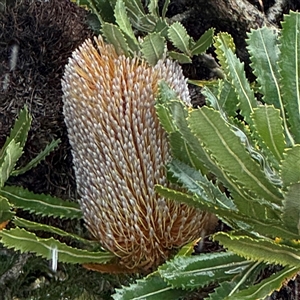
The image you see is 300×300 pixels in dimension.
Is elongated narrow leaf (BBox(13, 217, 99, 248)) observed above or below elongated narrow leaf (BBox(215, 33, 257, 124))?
below

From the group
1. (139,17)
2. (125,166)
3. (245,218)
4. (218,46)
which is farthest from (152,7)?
(245,218)

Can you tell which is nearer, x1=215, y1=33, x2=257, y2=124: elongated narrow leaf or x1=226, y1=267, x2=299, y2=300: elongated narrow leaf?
x1=226, y1=267, x2=299, y2=300: elongated narrow leaf

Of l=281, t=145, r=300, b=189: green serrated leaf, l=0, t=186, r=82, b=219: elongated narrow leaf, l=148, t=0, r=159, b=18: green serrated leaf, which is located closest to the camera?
l=281, t=145, r=300, b=189: green serrated leaf

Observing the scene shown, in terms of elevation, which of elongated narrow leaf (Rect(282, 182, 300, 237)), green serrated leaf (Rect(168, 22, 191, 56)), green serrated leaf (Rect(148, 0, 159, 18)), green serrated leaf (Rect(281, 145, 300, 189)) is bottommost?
elongated narrow leaf (Rect(282, 182, 300, 237))

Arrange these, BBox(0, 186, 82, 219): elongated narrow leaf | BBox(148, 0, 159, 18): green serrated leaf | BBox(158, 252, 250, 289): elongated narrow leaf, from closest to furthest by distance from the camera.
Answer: BBox(158, 252, 250, 289): elongated narrow leaf
BBox(0, 186, 82, 219): elongated narrow leaf
BBox(148, 0, 159, 18): green serrated leaf

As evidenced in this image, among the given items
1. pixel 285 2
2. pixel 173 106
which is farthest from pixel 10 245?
pixel 285 2

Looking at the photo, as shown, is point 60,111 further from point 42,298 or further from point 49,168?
point 42,298

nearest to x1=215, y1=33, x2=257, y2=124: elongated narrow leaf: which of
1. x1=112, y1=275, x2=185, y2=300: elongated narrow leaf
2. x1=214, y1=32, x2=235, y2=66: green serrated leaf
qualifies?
x1=214, y1=32, x2=235, y2=66: green serrated leaf

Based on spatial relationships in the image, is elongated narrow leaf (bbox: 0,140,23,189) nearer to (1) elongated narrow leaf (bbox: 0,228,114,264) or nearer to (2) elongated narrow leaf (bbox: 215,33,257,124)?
(1) elongated narrow leaf (bbox: 0,228,114,264)
